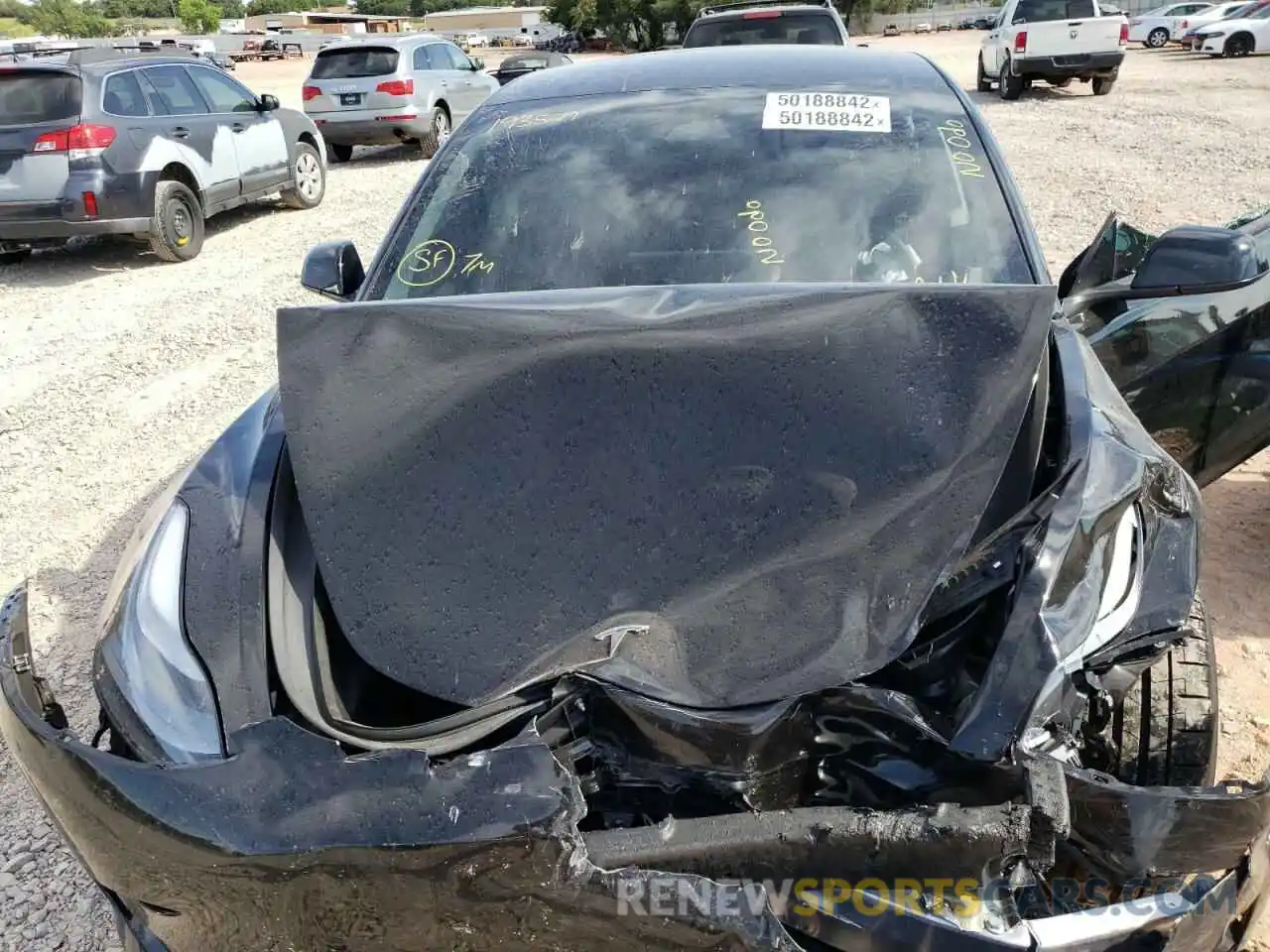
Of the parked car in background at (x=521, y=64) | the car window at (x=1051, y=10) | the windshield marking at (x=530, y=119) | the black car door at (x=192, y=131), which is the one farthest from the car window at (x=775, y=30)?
the car window at (x=1051, y=10)

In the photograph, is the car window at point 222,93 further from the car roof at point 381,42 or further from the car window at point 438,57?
the car window at point 438,57

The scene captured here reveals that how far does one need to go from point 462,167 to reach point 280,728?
209cm

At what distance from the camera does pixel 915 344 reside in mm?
2123

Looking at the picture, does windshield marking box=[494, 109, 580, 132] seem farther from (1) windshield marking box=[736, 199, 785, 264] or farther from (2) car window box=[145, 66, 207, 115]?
(2) car window box=[145, 66, 207, 115]

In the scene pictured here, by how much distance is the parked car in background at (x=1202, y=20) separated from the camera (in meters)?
25.9

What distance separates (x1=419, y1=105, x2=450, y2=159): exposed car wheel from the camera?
13742mm

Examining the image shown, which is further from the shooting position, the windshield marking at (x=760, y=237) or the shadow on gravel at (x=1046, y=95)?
the shadow on gravel at (x=1046, y=95)

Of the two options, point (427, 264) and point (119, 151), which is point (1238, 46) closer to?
point (119, 151)

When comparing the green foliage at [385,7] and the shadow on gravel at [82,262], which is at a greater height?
the green foliage at [385,7]

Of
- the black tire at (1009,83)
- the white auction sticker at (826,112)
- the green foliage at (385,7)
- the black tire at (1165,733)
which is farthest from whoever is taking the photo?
the green foliage at (385,7)

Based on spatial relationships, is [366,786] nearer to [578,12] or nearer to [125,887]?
[125,887]

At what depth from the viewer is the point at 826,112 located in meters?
3.06

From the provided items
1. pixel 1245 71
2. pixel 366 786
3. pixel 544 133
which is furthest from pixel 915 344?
pixel 1245 71

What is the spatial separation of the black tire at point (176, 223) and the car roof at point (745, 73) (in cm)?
627
